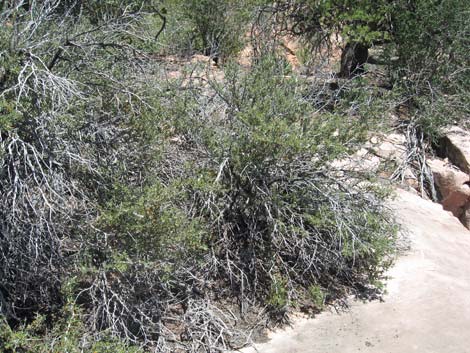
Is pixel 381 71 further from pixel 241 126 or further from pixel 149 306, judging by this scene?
pixel 149 306

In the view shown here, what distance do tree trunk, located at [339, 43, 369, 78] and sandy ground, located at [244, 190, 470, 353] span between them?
16.2 feet

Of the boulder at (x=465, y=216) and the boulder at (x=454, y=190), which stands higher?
the boulder at (x=454, y=190)

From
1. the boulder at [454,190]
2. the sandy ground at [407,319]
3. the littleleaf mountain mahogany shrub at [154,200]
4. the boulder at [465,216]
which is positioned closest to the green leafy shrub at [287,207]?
the littleleaf mountain mahogany shrub at [154,200]

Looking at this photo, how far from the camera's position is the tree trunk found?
11.6 m

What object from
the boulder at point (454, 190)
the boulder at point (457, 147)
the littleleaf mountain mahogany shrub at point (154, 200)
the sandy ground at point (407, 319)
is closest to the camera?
the littleleaf mountain mahogany shrub at point (154, 200)

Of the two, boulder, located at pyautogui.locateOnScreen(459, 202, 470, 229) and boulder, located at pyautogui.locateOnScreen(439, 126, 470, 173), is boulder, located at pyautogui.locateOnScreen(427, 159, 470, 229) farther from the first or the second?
boulder, located at pyautogui.locateOnScreen(439, 126, 470, 173)

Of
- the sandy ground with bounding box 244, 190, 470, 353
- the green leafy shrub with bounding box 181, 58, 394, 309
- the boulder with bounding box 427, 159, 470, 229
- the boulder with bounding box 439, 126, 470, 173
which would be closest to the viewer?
the sandy ground with bounding box 244, 190, 470, 353

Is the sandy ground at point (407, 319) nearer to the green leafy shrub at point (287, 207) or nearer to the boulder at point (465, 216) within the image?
the green leafy shrub at point (287, 207)

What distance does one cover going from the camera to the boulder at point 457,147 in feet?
33.4

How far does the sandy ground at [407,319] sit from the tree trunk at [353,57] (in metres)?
A: 4.93

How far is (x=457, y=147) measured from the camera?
10.4 metres

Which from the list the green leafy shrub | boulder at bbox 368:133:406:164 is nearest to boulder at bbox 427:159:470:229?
boulder at bbox 368:133:406:164

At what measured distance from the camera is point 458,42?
10.8 m

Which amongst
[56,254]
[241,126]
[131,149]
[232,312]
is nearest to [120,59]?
[131,149]
